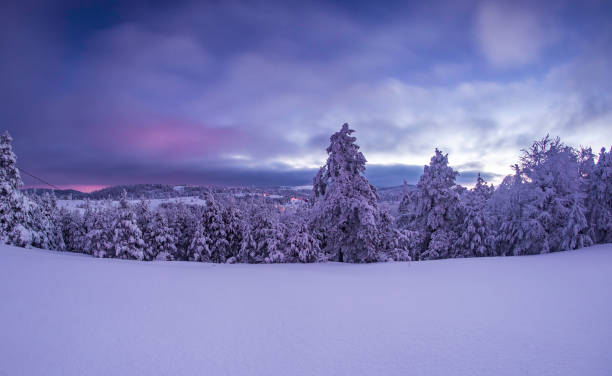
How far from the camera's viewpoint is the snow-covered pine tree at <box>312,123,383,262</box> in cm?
1445

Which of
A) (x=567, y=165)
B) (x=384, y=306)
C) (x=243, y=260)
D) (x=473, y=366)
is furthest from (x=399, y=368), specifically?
(x=243, y=260)

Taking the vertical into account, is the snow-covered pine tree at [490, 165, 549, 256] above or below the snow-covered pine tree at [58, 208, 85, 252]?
above

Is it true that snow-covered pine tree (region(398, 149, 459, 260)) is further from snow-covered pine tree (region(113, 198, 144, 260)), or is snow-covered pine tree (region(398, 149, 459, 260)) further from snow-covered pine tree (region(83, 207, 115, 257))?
snow-covered pine tree (region(83, 207, 115, 257))

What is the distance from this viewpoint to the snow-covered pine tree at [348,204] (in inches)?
569

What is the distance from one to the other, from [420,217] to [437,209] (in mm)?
2101

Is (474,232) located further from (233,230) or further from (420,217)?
(233,230)

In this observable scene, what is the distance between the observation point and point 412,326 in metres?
4.58

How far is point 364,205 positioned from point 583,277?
8.14 metres

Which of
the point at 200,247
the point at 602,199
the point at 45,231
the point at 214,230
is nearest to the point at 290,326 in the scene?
the point at 200,247

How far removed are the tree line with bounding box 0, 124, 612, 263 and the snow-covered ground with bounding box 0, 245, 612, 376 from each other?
7.93 metres

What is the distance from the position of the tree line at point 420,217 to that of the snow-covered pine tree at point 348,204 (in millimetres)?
57

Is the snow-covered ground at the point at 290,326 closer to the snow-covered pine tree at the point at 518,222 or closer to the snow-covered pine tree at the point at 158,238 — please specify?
the snow-covered pine tree at the point at 518,222

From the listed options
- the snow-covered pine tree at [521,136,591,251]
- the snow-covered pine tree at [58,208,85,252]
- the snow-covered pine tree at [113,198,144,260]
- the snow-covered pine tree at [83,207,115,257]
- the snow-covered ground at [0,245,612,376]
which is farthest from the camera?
the snow-covered pine tree at [58,208,85,252]

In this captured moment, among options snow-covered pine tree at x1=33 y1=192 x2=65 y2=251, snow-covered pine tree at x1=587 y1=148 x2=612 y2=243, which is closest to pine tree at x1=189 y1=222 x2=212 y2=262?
snow-covered pine tree at x1=33 y1=192 x2=65 y2=251
